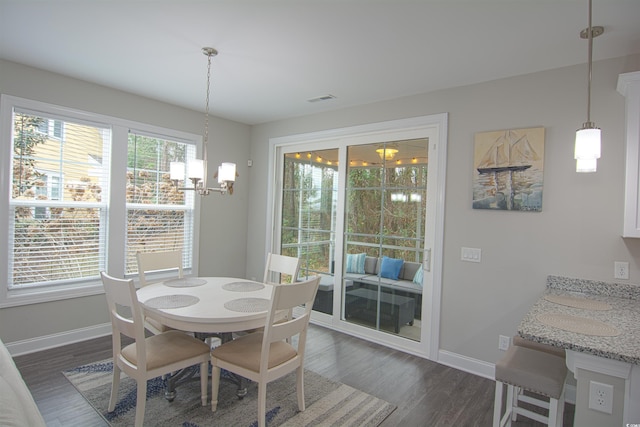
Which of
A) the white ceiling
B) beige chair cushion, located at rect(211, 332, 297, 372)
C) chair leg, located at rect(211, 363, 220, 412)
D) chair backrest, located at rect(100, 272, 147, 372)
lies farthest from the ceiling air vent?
chair leg, located at rect(211, 363, 220, 412)

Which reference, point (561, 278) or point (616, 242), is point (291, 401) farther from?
point (616, 242)

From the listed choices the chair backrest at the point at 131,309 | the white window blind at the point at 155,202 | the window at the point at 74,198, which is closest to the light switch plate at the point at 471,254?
the chair backrest at the point at 131,309

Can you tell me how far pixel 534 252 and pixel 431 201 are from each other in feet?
3.18

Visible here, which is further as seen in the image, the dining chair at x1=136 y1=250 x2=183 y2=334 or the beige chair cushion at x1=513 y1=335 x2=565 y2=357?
the dining chair at x1=136 y1=250 x2=183 y2=334

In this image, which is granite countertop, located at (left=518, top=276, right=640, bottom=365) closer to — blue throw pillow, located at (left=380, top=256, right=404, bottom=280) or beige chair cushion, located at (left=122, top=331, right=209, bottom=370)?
blue throw pillow, located at (left=380, top=256, right=404, bottom=280)

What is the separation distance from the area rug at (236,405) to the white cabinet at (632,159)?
2.01 m

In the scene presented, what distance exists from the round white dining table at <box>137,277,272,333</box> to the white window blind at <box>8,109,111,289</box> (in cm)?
127

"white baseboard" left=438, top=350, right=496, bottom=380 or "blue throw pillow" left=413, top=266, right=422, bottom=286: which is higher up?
"blue throw pillow" left=413, top=266, right=422, bottom=286

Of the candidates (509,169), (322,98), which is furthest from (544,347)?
(322,98)

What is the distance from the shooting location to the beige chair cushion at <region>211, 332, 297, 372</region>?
6.96ft

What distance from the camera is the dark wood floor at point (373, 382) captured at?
229 cm

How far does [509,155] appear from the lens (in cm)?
281

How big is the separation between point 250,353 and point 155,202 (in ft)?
8.39

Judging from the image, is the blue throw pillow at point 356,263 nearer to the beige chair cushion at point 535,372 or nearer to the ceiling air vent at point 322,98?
the ceiling air vent at point 322,98
